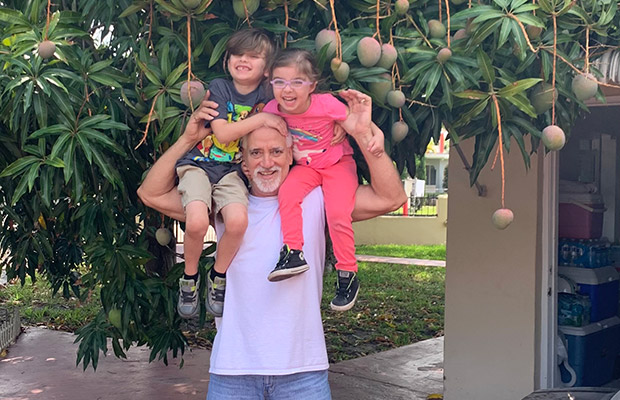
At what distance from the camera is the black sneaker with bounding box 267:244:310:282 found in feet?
8.39

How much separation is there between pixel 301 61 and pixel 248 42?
0.71 ft

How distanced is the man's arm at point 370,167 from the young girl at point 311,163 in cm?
4

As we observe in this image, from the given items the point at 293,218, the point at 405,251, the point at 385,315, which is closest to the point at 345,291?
the point at 293,218

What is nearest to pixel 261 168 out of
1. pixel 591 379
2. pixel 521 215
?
pixel 521 215

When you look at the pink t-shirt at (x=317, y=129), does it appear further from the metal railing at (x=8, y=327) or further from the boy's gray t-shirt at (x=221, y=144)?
the metal railing at (x=8, y=327)

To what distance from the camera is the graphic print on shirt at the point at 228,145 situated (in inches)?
110

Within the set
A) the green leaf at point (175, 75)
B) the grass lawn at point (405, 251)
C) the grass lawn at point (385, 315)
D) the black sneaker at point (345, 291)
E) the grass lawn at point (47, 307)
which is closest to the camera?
the green leaf at point (175, 75)

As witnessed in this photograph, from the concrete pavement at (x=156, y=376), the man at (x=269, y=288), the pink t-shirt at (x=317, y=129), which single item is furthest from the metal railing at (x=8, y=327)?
the pink t-shirt at (x=317, y=129)

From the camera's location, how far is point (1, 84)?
2.56 metres

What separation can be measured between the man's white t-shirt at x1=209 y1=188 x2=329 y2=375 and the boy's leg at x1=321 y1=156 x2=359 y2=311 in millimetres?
121

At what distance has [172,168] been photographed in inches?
110

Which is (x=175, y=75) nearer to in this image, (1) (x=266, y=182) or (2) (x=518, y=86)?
(1) (x=266, y=182)

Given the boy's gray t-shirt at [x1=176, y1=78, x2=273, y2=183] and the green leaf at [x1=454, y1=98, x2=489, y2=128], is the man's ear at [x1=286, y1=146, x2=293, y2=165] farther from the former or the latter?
the green leaf at [x1=454, y1=98, x2=489, y2=128]

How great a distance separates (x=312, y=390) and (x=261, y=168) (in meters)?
0.83
